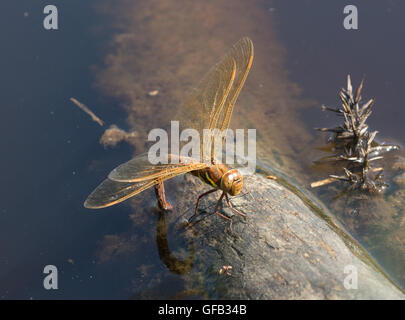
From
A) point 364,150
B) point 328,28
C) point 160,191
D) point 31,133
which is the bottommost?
point 160,191

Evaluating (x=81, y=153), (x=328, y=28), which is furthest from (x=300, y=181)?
(x=328, y=28)

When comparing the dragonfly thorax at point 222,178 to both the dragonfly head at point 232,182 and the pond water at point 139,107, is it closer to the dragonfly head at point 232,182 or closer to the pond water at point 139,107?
the dragonfly head at point 232,182

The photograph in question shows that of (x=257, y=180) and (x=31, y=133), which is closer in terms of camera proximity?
(x=257, y=180)

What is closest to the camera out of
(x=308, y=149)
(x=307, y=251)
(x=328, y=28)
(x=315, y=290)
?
(x=315, y=290)

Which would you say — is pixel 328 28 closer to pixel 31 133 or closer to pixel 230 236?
pixel 230 236

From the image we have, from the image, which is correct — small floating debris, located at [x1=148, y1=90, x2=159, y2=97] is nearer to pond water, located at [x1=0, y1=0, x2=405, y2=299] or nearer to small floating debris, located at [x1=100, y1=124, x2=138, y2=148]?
pond water, located at [x1=0, y1=0, x2=405, y2=299]

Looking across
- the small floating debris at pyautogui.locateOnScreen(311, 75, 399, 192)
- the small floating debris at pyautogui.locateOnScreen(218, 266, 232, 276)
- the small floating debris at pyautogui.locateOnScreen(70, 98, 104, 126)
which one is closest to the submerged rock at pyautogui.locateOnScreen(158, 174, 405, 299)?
the small floating debris at pyautogui.locateOnScreen(218, 266, 232, 276)

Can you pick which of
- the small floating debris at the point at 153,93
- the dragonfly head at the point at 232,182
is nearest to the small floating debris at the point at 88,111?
the small floating debris at the point at 153,93

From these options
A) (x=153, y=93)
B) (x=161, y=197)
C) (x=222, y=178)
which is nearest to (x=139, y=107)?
(x=153, y=93)
